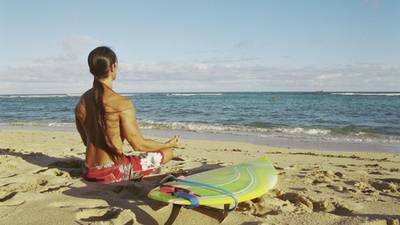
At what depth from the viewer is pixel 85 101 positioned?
11.4 ft

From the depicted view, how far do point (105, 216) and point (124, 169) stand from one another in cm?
96

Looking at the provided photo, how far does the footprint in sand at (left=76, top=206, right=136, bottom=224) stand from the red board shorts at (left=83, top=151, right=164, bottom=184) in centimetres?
78

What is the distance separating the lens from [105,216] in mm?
2783

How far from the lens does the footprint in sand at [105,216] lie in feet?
8.66

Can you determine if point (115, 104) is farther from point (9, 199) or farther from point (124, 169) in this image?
point (9, 199)

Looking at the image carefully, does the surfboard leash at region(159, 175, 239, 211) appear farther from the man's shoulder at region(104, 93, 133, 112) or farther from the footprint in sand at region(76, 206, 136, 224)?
the man's shoulder at region(104, 93, 133, 112)

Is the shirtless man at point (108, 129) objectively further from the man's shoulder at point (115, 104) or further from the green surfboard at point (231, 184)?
the green surfboard at point (231, 184)

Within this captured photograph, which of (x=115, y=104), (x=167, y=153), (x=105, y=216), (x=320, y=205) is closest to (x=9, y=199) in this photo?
(x=105, y=216)

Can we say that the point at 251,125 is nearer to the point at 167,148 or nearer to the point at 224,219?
the point at 167,148

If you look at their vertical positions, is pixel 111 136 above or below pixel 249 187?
above

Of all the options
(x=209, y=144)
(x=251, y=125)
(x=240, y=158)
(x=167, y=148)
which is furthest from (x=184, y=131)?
(x=167, y=148)

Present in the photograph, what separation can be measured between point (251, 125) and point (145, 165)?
397 inches

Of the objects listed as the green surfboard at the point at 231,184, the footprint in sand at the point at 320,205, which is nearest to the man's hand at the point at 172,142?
the green surfboard at the point at 231,184

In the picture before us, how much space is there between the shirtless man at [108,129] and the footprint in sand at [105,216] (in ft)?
2.46
